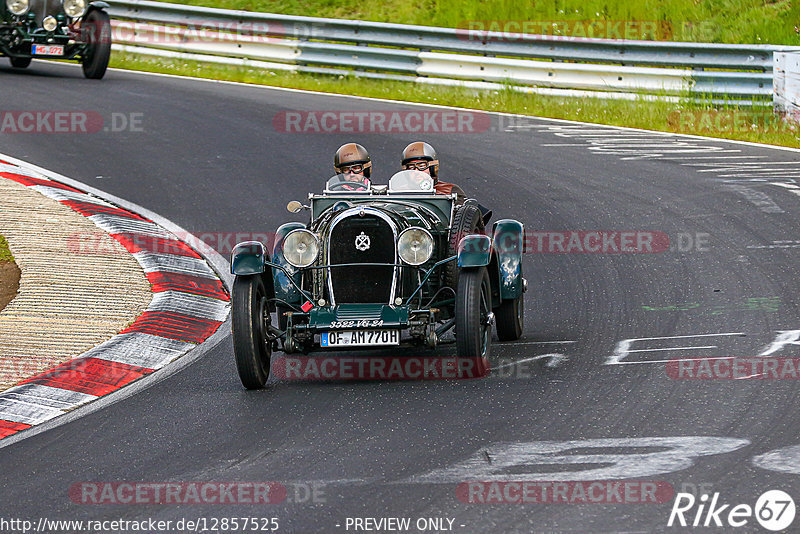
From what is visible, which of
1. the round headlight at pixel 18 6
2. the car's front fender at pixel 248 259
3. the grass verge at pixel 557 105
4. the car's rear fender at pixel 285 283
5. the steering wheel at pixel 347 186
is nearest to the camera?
the car's front fender at pixel 248 259

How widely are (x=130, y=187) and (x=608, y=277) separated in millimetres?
6077

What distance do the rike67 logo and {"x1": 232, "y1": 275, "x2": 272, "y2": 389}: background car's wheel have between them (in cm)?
316

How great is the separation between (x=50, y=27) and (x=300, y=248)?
12741 millimetres

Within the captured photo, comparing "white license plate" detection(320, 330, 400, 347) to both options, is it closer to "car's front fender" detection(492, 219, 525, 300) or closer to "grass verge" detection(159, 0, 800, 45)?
"car's front fender" detection(492, 219, 525, 300)

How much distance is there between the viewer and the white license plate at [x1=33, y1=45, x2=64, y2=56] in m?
19.3

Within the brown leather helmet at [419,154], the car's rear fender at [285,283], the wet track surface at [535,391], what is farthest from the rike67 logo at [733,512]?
the brown leather helmet at [419,154]

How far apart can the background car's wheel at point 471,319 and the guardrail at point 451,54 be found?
10.6 metres

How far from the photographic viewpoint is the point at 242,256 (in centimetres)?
791

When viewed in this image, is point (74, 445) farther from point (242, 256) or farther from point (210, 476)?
point (242, 256)

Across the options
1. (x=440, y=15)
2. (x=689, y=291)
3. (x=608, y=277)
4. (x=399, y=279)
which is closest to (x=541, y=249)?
(x=608, y=277)

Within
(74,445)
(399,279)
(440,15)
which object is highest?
(440,15)

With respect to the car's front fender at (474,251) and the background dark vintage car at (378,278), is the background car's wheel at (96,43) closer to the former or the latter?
the background dark vintage car at (378,278)

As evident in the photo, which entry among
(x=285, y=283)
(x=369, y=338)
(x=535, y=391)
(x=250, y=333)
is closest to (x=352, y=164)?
(x=285, y=283)

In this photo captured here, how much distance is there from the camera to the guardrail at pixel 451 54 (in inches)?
704
